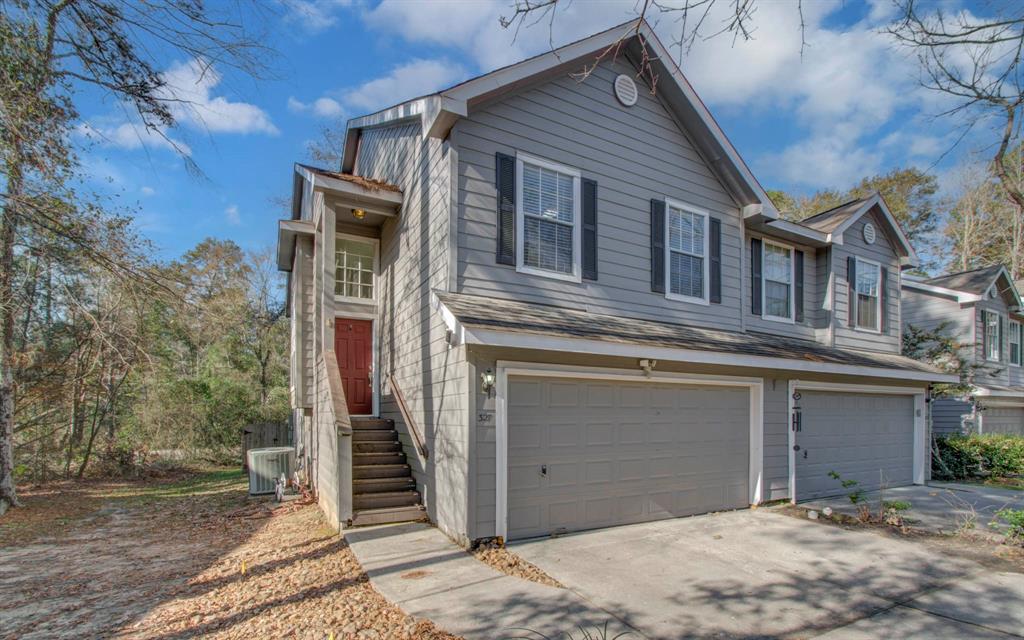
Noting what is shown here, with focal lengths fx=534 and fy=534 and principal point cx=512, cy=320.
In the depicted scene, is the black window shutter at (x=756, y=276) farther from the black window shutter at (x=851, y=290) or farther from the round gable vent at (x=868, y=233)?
the round gable vent at (x=868, y=233)

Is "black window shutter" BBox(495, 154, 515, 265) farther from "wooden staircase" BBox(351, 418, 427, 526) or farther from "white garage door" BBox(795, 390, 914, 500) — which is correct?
"white garage door" BBox(795, 390, 914, 500)

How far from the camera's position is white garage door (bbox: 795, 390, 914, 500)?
9156 millimetres

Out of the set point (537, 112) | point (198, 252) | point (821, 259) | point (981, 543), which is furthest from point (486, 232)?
point (198, 252)

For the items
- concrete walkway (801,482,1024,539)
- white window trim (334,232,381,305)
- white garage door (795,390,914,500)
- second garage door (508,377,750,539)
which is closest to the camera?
second garage door (508,377,750,539)

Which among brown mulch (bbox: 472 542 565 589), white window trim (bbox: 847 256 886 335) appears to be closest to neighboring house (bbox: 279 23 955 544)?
brown mulch (bbox: 472 542 565 589)

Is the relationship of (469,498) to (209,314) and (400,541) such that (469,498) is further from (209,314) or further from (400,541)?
(209,314)

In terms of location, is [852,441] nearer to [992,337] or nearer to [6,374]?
[992,337]

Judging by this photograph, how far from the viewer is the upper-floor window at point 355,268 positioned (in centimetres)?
944

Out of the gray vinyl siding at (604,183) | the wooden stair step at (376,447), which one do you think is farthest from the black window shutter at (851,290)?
the wooden stair step at (376,447)

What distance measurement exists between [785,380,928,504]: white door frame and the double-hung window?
7.55 feet

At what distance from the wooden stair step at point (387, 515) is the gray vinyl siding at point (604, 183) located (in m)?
2.90

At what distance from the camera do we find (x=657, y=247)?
8320 mm

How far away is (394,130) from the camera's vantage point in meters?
8.79

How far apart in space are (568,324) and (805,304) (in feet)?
22.4
